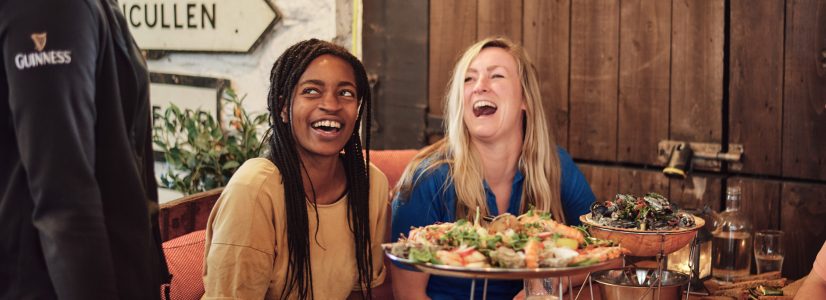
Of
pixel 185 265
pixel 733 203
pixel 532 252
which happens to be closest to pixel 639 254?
pixel 532 252

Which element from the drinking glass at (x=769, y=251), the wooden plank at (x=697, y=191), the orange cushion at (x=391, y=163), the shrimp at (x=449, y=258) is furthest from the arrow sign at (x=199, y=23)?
the shrimp at (x=449, y=258)

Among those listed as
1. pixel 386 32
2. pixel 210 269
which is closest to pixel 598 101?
pixel 386 32

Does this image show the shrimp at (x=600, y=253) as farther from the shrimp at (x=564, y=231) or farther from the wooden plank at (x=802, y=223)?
the wooden plank at (x=802, y=223)

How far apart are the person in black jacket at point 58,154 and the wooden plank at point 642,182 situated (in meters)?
2.61

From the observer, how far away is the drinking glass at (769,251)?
10.3ft

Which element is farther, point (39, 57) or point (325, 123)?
point (325, 123)

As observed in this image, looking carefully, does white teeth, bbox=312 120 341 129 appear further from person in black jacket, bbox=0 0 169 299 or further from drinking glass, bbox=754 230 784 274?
drinking glass, bbox=754 230 784 274

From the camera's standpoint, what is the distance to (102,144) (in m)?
1.65

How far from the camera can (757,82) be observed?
3.51 m

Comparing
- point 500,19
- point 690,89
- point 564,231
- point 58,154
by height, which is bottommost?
point 564,231

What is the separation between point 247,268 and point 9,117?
877 mm

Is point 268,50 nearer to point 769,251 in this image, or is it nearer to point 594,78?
point 594,78

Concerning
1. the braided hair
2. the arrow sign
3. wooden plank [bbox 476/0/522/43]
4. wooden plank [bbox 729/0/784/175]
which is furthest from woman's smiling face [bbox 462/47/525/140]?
the arrow sign

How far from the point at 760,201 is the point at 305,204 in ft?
6.30
